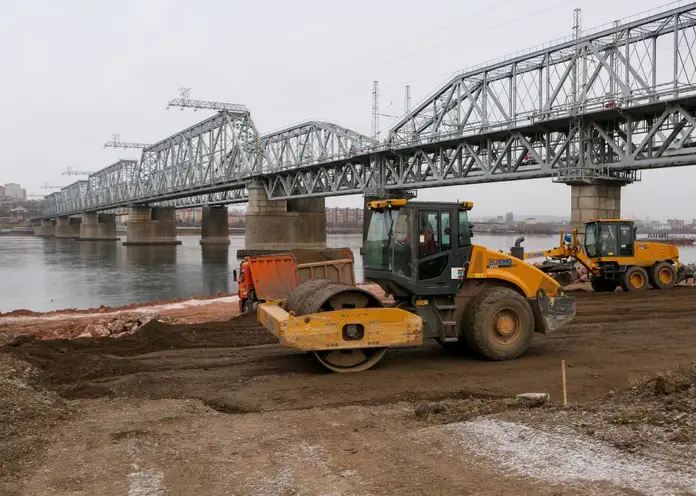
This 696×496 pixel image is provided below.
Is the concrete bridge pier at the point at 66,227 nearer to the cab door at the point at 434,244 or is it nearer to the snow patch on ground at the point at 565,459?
the cab door at the point at 434,244

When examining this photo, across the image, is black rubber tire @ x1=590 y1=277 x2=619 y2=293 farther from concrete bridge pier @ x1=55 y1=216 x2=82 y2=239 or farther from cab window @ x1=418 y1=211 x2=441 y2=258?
concrete bridge pier @ x1=55 y1=216 x2=82 y2=239

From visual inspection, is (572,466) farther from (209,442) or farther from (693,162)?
(693,162)

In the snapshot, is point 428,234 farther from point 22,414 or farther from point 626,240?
point 626,240

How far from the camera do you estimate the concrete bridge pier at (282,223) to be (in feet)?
259

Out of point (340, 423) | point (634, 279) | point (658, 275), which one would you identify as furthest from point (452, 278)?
point (658, 275)

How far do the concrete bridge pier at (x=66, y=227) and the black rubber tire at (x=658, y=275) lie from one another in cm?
17381

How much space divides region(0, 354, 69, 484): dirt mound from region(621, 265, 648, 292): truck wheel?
1857 centimetres

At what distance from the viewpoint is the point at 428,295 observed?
30.8ft

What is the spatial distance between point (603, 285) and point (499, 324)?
13704mm

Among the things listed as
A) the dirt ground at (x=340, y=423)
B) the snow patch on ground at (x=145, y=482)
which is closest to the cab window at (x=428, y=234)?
the dirt ground at (x=340, y=423)

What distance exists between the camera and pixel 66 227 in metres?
179

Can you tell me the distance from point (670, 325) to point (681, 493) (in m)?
10.4

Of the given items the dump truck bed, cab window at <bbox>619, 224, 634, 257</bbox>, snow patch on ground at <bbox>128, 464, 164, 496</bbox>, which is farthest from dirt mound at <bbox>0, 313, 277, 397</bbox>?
cab window at <bbox>619, 224, 634, 257</bbox>

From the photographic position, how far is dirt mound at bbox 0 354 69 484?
5.51 meters
